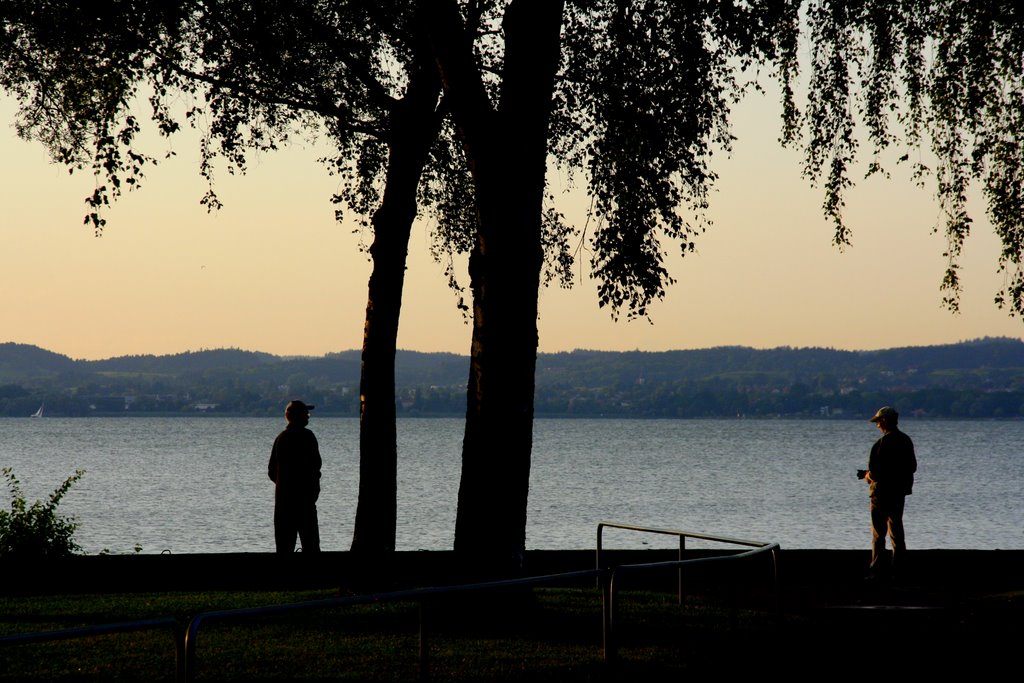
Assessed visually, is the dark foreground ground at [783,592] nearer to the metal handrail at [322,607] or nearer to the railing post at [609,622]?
the railing post at [609,622]

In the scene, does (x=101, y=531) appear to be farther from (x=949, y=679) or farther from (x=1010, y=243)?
(x=949, y=679)

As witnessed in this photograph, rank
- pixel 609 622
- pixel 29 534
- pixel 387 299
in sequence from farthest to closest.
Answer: pixel 29 534 < pixel 387 299 < pixel 609 622

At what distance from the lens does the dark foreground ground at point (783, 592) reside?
31.0 feet

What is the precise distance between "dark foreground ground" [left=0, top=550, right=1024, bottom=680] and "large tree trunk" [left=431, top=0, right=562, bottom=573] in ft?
1.84

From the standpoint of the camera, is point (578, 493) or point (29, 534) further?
point (578, 493)

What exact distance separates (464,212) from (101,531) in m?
34.1

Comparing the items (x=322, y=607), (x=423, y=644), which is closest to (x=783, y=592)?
(x=423, y=644)

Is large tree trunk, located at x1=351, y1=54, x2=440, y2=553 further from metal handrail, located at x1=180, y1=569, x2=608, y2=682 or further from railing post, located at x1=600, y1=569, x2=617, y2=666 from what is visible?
metal handrail, located at x1=180, y1=569, x2=608, y2=682

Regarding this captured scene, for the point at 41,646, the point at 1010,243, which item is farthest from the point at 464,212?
the point at 41,646

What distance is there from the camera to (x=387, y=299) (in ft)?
43.9

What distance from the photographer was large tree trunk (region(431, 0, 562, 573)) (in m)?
10.9

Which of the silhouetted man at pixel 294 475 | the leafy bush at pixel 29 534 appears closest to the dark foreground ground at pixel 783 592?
the silhouetted man at pixel 294 475

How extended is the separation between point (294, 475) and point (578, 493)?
5336cm

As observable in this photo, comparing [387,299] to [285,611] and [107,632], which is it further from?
[107,632]
